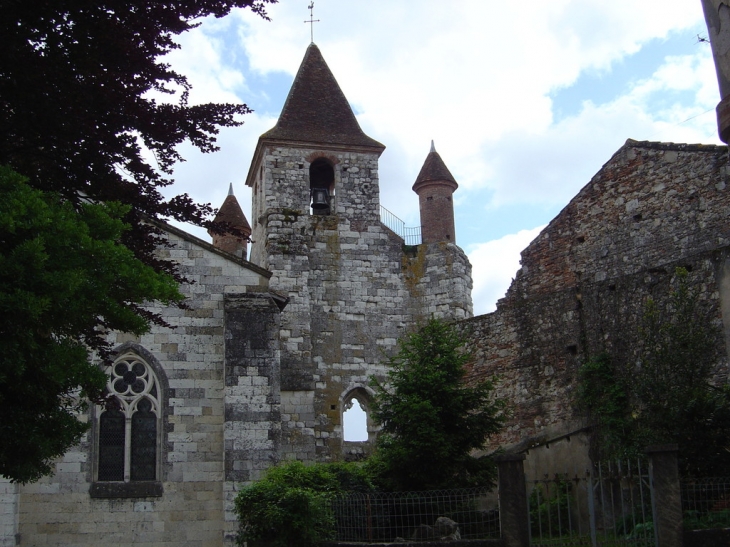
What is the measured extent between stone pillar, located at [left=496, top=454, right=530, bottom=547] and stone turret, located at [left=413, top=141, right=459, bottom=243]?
12.6 m

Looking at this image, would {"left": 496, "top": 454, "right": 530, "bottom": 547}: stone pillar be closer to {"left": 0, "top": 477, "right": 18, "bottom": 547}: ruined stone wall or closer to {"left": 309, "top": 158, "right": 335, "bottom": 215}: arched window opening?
{"left": 0, "top": 477, "right": 18, "bottom": 547}: ruined stone wall

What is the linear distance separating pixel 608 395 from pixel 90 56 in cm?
1054

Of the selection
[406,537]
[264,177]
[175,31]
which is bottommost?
[406,537]

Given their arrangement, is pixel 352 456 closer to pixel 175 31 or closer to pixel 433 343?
pixel 433 343

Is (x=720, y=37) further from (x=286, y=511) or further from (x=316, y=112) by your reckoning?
(x=316, y=112)

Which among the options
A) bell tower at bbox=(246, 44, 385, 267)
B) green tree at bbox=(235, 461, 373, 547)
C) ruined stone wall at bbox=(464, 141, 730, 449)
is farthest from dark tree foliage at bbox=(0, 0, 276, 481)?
bell tower at bbox=(246, 44, 385, 267)

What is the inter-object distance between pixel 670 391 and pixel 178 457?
300 inches

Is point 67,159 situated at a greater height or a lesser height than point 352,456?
greater

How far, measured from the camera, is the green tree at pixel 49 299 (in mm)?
7602

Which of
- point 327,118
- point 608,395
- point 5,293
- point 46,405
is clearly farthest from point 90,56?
point 327,118

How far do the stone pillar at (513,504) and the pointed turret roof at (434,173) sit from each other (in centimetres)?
1378

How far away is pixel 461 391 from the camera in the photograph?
48.2 ft

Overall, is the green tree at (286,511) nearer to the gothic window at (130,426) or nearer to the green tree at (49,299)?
the gothic window at (130,426)

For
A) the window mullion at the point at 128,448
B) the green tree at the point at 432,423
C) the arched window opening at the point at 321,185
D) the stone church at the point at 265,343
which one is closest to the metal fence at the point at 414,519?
the green tree at the point at 432,423
